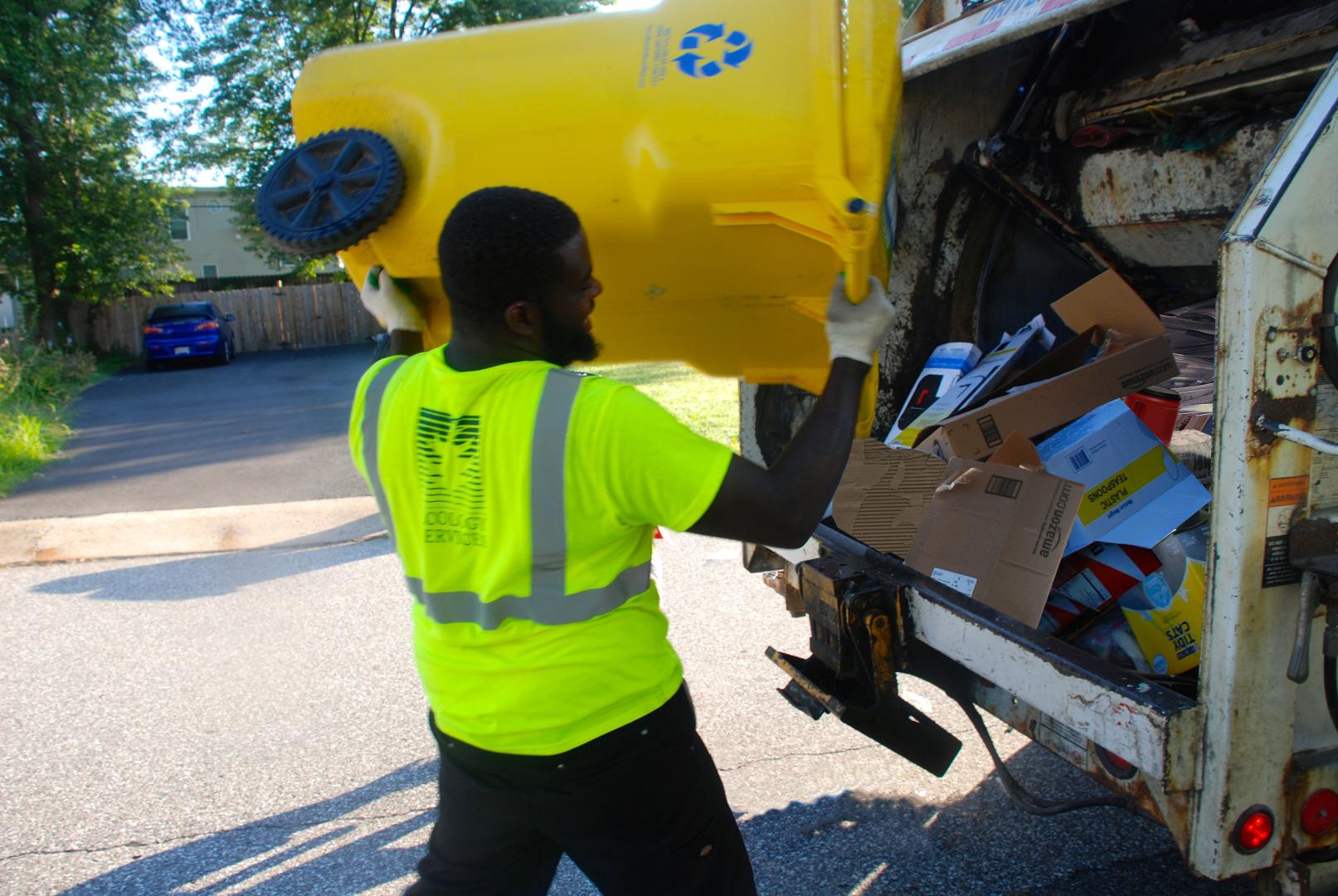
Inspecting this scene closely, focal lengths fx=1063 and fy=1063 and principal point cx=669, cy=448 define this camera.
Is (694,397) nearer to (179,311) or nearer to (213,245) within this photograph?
(179,311)

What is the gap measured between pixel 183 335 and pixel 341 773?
18.6 metres

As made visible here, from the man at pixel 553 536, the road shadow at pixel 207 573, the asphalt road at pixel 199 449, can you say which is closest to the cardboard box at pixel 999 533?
the man at pixel 553 536

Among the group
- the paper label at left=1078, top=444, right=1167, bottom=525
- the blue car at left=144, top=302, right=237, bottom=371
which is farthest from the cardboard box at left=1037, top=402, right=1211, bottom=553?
the blue car at left=144, top=302, right=237, bottom=371

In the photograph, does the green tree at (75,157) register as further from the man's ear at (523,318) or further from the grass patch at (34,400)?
the man's ear at (523,318)

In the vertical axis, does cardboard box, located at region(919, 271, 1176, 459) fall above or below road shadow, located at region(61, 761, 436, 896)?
above

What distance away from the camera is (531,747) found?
1.54m

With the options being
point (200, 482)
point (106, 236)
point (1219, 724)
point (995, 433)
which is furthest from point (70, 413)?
point (1219, 724)

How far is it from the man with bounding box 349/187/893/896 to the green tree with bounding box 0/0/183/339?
20.6 metres

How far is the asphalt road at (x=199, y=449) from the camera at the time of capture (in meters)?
7.62

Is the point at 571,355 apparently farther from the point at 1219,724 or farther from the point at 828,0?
the point at 1219,724

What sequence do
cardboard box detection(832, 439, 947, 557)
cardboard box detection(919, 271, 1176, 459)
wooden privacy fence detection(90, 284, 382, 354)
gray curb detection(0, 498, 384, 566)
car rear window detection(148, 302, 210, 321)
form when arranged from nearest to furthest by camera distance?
cardboard box detection(832, 439, 947, 557) < cardboard box detection(919, 271, 1176, 459) < gray curb detection(0, 498, 384, 566) < car rear window detection(148, 302, 210, 321) < wooden privacy fence detection(90, 284, 382, 354)

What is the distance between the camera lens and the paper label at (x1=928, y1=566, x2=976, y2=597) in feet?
7.82

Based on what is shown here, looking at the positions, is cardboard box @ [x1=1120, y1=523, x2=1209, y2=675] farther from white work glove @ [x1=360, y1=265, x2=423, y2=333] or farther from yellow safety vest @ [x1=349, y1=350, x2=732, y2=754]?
white work glove @ [x1=360, y1=265, x2=423, y2=333]

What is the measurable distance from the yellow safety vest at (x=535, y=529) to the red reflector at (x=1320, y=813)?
3.59 feet
